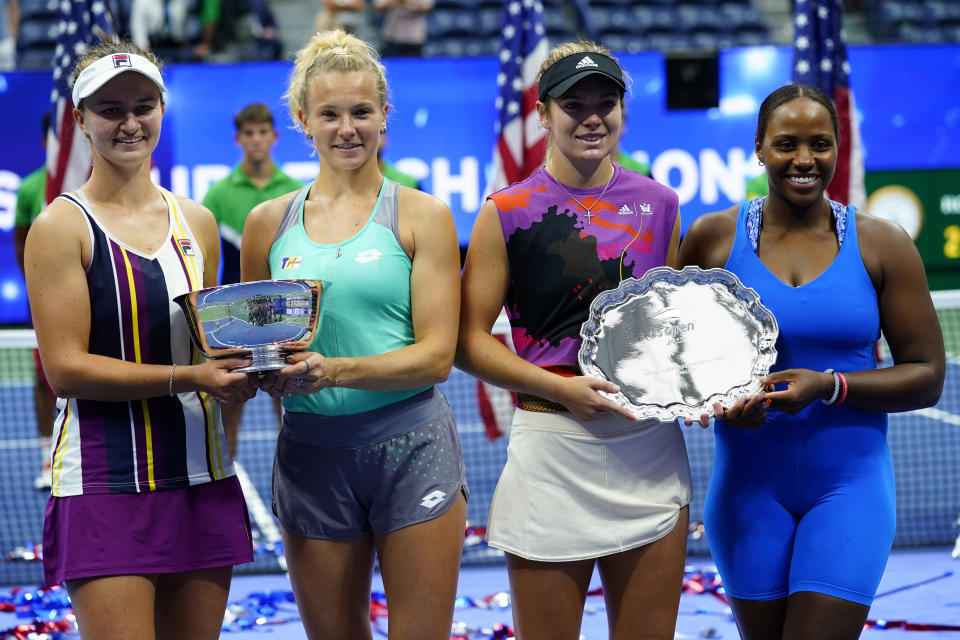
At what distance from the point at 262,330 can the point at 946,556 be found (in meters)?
4.32

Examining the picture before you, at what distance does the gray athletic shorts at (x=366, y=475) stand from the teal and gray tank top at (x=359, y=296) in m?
0.05

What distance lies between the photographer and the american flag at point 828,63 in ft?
25.0

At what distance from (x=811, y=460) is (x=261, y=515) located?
446 cm

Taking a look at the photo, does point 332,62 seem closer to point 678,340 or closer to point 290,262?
point 290,262

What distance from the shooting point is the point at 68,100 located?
7.10 metres

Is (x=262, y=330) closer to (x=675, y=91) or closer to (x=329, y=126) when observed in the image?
(x=329, y=126)

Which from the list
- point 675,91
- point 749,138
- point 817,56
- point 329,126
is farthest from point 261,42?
point 329,126

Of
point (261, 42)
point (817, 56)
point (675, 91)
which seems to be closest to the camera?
point (817, 56)

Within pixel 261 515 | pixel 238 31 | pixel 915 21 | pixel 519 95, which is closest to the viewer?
pixel 261 515

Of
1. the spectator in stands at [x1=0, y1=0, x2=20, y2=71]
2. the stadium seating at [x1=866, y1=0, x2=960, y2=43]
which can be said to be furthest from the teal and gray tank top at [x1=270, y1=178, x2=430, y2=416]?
the stadium seating at [x1=866, y1=0, x2=960, y2=43]

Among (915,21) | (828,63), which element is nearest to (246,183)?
(828,63)

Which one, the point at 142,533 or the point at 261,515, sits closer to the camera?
the point at 142,533

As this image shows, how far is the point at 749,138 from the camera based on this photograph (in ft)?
37.7

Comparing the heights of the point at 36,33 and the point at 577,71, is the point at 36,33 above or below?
above
